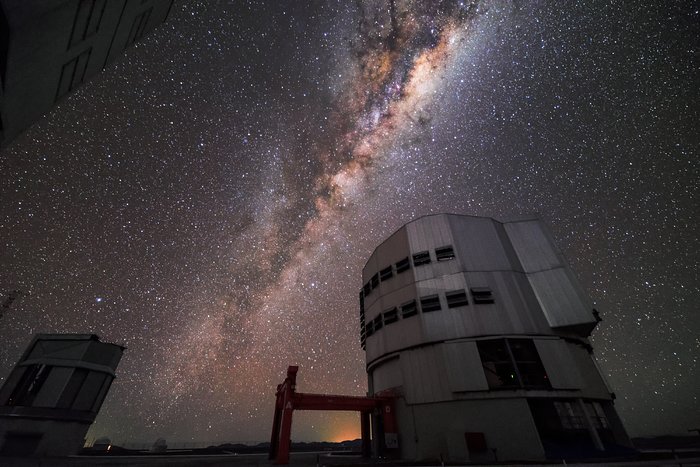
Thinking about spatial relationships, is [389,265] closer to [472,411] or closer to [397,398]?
[397,398]

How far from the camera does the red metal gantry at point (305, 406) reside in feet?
62.9

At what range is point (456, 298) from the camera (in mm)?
23203

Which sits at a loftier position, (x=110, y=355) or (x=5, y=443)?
(x=110, y=355)

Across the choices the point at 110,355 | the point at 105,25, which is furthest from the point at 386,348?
the point at 110,355

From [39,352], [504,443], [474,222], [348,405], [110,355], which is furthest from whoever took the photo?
[110,355]

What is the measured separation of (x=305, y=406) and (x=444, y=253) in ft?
52.0

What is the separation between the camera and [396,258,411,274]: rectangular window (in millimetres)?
26967

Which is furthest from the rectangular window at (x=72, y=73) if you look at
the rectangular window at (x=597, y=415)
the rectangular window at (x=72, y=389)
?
the rectangular window at (x=72, y=389)

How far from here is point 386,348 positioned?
82.1ft

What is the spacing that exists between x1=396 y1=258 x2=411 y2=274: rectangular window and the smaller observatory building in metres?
0.10

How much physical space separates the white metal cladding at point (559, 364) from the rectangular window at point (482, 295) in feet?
13.0

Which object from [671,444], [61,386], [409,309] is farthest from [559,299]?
[61,386]

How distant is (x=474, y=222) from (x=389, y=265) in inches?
339

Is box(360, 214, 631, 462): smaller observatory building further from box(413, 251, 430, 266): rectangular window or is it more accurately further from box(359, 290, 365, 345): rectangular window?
box(359, 290, 365, 345): rectangular window
